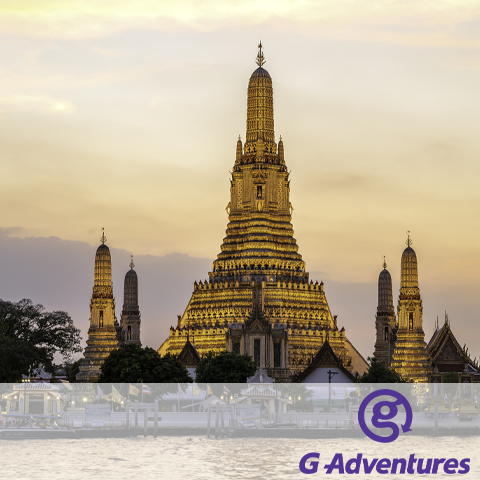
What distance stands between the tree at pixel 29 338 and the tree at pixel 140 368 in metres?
7.38

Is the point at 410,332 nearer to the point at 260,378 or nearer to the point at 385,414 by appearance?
the point at 385,414

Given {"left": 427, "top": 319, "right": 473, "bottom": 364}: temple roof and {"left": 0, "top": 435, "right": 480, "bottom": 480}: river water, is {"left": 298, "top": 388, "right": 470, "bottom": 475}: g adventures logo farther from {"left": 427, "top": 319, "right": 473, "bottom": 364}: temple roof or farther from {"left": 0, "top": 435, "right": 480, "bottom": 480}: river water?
{"left": 427, "top": 319, "right": 473, "bottom": 364}: temple roof

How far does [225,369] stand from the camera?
430 ft

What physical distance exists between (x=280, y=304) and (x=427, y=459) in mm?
42551

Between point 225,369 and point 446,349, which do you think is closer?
point 225,369

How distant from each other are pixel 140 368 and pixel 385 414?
788 inches

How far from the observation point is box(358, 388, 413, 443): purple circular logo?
11738 cm

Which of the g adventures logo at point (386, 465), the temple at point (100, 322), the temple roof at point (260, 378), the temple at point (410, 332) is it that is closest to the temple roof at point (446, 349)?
the temple at point (410, 332)

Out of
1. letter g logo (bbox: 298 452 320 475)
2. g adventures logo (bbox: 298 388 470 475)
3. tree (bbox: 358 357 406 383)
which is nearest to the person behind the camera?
letter g logo (bbox: 298 452 320 475)

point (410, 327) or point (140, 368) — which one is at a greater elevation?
point (410, 327)

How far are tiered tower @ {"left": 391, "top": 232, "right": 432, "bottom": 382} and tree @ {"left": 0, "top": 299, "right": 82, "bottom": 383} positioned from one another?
2966cm

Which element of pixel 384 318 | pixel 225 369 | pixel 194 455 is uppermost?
pixel 384 318

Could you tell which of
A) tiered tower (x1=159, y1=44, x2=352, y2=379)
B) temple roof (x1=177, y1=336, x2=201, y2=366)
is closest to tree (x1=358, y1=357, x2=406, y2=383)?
tiered tower (x1=159, y1=44, x2=352, y2=379)

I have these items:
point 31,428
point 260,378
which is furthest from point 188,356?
point 31,428
